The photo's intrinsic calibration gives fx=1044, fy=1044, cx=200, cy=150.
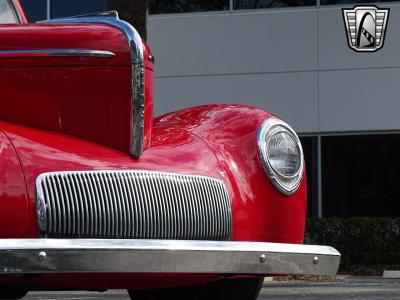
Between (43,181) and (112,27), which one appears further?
(112,27)

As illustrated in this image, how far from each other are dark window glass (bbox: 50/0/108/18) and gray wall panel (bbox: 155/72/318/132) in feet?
5.24

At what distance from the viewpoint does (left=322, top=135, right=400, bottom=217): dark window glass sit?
54.0ft

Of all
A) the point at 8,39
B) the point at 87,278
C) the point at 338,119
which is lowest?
the point at 338,119

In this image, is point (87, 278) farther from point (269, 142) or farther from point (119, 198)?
point (269, 142)

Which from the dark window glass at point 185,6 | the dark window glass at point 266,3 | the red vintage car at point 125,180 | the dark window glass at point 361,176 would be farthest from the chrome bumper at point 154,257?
the dark window glass at point 185,6

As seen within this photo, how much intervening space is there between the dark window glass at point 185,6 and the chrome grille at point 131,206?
13494 millimetres

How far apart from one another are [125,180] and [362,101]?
13.2 metres

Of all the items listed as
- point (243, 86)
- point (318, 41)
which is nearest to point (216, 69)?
point (243, 86)

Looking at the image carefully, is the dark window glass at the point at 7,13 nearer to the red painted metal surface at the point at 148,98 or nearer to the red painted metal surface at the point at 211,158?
the red painted metal surface at the point at 211,158

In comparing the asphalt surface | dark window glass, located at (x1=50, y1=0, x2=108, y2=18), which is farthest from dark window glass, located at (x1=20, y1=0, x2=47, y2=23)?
the asphalt surface

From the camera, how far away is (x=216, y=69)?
17422 millimetres

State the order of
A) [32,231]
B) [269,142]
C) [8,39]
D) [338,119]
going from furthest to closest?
[338,119], [269,142], [8,39], [32,231]

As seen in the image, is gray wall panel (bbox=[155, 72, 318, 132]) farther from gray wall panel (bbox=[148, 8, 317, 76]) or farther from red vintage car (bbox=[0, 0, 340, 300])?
red vintage car (bbox=[0, 0, 340, 300])

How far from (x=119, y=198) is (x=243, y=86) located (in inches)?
528
